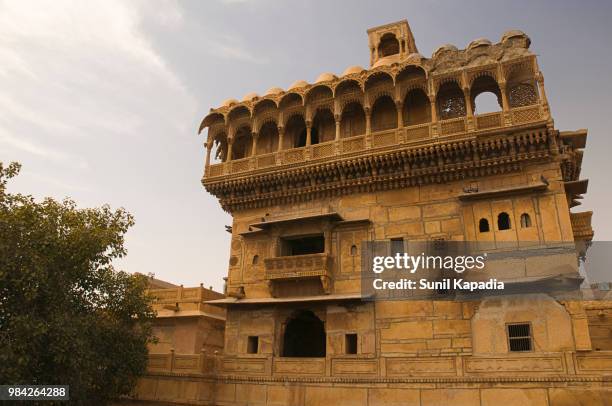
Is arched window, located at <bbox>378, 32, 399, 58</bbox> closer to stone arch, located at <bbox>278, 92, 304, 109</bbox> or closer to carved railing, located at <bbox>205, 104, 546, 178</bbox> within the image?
stone arch, located at <bbox>278, 92, 304, 109</bbox>

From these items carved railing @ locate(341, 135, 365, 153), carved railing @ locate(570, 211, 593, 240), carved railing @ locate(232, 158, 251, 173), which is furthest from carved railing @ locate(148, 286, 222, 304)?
carved railing @ locate(570, 211, 593, 240)

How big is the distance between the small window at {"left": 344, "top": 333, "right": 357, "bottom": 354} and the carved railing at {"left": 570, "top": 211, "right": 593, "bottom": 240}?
23.3 feet

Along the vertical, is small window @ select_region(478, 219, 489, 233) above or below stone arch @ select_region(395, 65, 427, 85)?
below

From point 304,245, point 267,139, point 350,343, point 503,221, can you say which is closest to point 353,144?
point 267,139

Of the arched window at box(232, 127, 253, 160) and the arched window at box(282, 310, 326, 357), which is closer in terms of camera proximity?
the arched window at box(282, 310, 326, 357)

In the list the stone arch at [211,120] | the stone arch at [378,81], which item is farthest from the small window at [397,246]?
the stone arch at [211,120]

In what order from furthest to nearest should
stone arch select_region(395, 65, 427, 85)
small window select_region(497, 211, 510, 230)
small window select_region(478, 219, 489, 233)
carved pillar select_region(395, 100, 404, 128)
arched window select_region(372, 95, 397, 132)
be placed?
1. arched window select_region(372, 95, 397, 132)
2. stone arch select_region(395, 65, 427, 85)
3. carved pillar select_region(395, 100, 404, 128)
4. small window select_region(478, 219, 489, 233)
5. small window select_region(497, 211, 510, 230)

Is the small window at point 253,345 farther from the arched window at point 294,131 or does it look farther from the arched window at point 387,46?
the arched window at point 387,46

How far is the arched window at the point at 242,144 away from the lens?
60.7 feet

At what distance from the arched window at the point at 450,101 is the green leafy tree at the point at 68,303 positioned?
1020 cm

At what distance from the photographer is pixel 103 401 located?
496 inches

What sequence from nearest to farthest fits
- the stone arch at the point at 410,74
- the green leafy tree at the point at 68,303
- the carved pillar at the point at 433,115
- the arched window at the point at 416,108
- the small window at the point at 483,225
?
1. the green leafy tree at the point at 68,303
2. the small window at the point at 483,225
3. the carved pillar at the point at 433,115
4. the stone arch at the point at 410,74
5. the arched window at the point at 416,108

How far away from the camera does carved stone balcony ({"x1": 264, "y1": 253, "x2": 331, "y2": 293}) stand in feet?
48.0

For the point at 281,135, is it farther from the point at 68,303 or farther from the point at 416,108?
the point at 68,303
